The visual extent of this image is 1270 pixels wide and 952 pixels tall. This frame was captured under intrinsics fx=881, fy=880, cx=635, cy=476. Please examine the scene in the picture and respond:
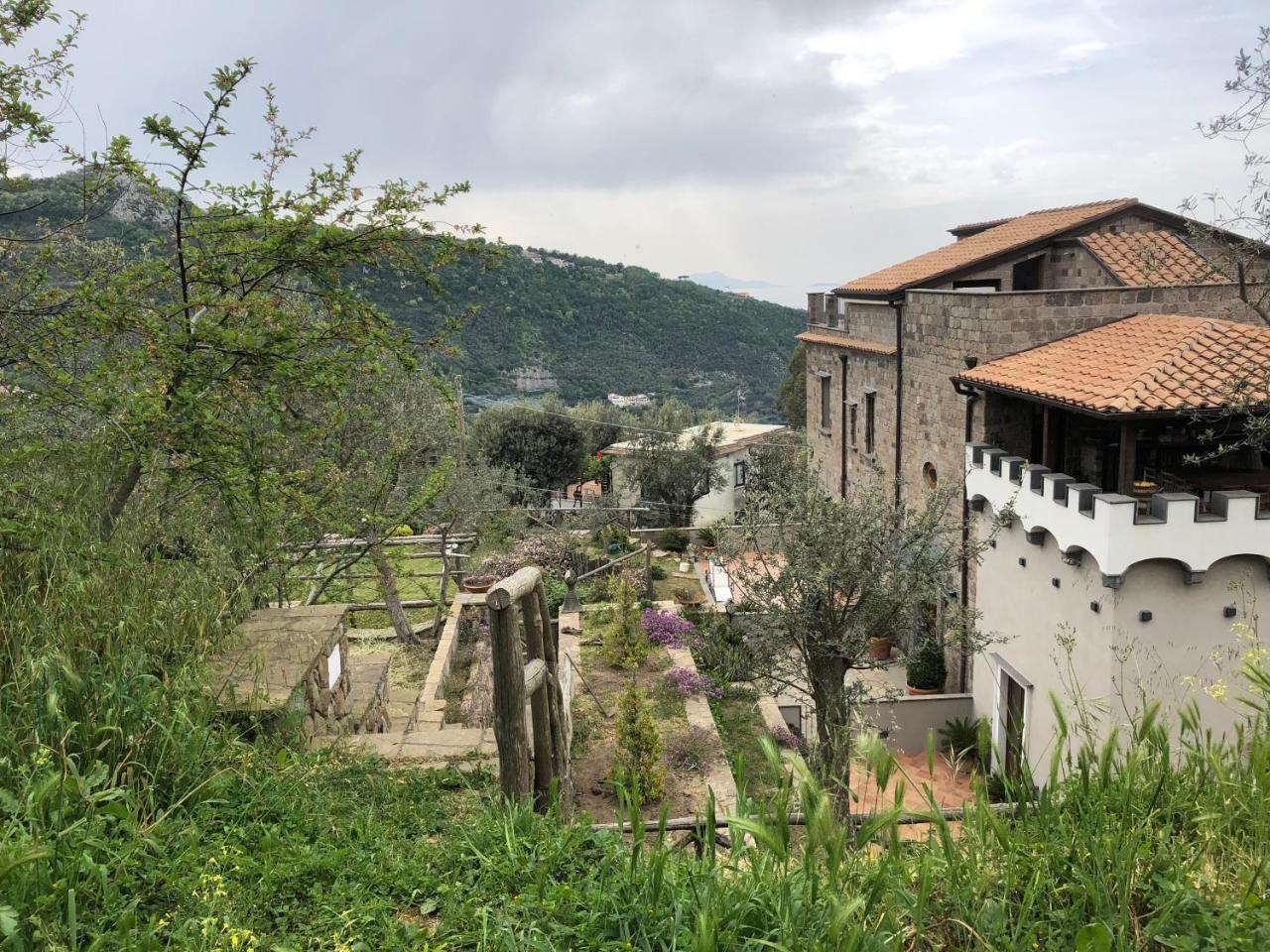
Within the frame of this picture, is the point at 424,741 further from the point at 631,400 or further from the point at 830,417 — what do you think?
the point at 631,400

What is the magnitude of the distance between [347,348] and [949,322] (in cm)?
1083


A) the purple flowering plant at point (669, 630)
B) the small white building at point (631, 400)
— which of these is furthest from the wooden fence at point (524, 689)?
the small white building at point (631, 400)

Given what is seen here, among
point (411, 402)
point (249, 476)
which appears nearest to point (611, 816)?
point (249, 476)

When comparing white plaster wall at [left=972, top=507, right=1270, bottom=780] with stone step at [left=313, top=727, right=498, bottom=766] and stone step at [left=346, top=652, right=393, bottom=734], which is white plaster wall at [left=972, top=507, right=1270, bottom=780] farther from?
stone step at [left=346, top=652, right=393, bottom=734]

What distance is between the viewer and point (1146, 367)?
9883 mm

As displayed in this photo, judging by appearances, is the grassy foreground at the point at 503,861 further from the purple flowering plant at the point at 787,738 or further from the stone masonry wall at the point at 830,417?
the stone masonry wall at the point at 830,417

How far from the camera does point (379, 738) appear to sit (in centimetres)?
678

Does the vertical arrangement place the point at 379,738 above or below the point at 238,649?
below

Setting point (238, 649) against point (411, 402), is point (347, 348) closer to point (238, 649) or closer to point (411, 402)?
point (238, 649)

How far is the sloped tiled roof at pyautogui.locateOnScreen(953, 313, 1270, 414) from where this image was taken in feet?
29.9

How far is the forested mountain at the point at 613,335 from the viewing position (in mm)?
56062

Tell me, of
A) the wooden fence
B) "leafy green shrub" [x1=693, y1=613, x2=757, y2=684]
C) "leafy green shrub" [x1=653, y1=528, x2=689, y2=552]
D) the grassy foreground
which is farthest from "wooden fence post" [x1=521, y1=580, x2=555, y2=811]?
"leafy green shrub" [x1=653, y1=528, x2=689, y2=552]

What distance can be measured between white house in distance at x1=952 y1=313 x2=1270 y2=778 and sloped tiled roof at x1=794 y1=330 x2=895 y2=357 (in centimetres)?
479

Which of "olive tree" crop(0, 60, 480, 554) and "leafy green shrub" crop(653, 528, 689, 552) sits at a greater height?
"olive tree" crop(0, 60, 480, 554)
